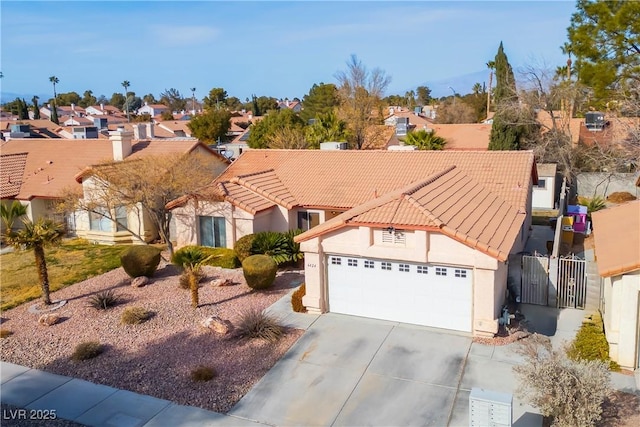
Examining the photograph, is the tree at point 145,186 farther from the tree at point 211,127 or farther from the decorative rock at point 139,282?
the tree at point 211,127


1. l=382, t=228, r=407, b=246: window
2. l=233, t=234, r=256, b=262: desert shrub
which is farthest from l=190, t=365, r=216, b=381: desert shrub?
l=233, t=234, r=256, b=262: desert shrub

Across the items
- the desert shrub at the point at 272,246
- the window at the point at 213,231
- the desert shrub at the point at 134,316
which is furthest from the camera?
the window at the point at 213,231

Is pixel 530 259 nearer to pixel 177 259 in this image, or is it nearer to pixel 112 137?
pixel 177 259

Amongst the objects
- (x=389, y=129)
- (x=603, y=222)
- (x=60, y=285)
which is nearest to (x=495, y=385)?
(x=603, y=222)

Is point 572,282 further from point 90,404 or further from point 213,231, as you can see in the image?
point 213,231

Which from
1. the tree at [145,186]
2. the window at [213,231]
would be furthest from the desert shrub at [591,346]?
the tree at [145,186]

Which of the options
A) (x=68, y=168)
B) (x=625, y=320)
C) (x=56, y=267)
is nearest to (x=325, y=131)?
(x=68, y=168)

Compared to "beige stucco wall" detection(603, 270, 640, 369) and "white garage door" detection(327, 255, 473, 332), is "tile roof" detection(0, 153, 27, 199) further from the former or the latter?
"beige stucco wall" detection(603, 270, 640, 369)
